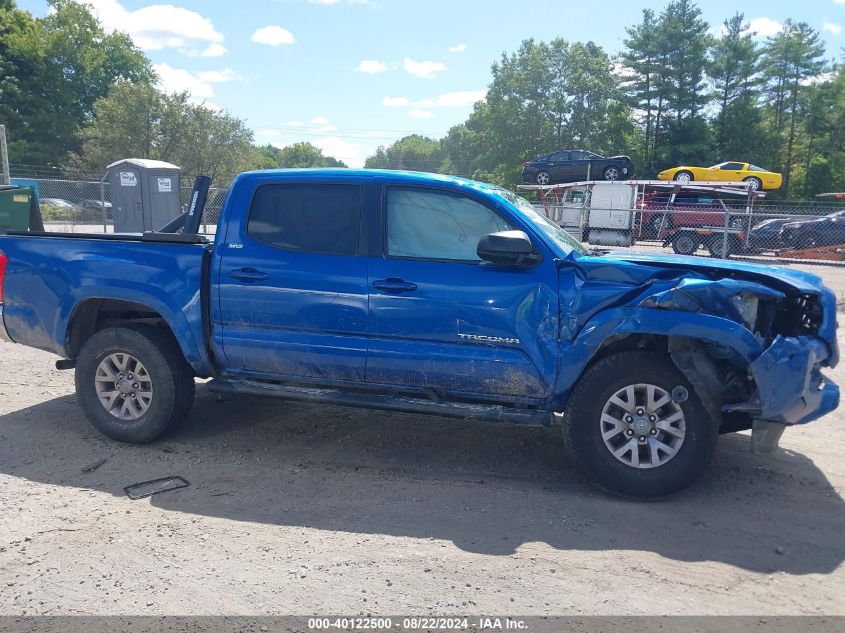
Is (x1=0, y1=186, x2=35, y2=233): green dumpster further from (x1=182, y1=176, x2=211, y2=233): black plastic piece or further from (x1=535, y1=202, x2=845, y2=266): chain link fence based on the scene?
(x1=535, y1=202, x2=845, y2=266): chain link fence

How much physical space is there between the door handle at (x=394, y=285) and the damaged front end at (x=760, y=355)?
147 centimetres

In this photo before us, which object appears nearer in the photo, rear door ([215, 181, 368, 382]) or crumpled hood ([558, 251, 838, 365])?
crumpled hood ([558, 251, 838, 365])

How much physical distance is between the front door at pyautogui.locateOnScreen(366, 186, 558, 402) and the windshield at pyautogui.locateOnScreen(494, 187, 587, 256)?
0.18m

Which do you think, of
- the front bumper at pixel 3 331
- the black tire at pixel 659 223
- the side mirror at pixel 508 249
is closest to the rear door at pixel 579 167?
the black tire at pixel 659 223

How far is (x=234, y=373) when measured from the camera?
5.14m

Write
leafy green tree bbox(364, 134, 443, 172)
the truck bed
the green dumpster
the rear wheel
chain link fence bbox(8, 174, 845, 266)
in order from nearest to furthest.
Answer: the truck bed → the green dumpster → chain link fence bbox(8, 174, 845, 266) → the rear wheel → leafy green tree bbox(364, 134, 443, 172)

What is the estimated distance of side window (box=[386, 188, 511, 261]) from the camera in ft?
15.2

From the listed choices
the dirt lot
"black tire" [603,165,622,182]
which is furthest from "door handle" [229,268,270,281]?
"black tire" [603,165,622,182]

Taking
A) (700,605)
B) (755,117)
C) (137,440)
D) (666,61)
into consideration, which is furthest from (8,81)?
(700,605)

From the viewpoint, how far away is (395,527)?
3912 mm

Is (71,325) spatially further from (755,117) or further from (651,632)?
(755,117)

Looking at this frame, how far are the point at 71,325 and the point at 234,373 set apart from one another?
4.56ft

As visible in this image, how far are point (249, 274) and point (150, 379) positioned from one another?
1142mm

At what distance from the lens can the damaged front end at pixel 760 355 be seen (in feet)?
13.3
